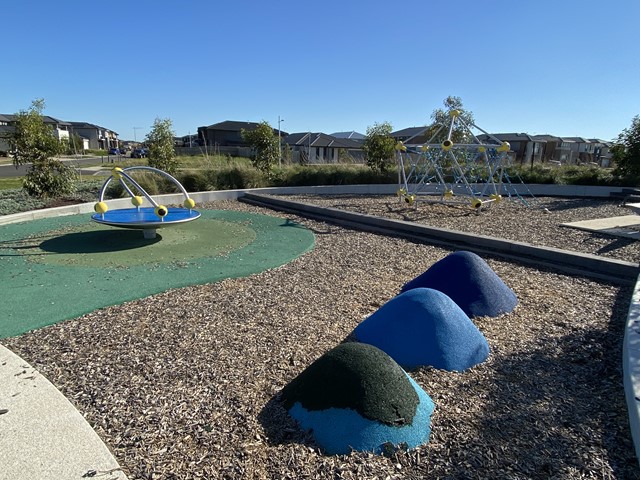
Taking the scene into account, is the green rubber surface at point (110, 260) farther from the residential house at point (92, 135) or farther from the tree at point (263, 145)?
the residential house at point (92, 135)

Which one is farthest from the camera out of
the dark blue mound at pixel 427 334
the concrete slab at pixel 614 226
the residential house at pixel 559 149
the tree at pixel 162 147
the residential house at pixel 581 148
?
the residential house at pixel 581 148

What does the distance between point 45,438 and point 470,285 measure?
13.6 feet

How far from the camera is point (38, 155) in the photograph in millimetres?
11891

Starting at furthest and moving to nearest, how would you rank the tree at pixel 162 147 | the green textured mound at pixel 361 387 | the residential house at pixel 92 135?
the residential house at pixel 92 135, the tree at pixel 162 147, the green textured mound at pixel 361 387

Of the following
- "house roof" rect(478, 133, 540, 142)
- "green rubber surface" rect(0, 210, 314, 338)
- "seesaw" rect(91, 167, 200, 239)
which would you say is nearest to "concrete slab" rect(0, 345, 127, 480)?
"green rubber surface" rect(0, 210, 314, 338)

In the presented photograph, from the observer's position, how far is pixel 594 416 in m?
2.86

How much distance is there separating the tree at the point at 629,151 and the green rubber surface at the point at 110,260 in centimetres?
1535

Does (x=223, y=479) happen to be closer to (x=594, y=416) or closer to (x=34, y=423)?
(x=34, y=423)

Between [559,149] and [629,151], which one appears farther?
[559,149]

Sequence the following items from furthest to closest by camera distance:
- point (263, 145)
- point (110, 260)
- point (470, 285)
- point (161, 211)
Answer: point (263, 145) < point (161, 211) < point (110, 260) < point (470, 285)

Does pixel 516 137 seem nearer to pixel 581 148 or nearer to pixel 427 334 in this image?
pixel 581 148

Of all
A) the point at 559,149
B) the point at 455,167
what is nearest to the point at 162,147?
the point at 455,167

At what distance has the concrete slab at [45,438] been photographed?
221 centimetres

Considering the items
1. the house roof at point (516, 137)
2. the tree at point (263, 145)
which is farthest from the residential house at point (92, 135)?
the tree at point (263, 145)
